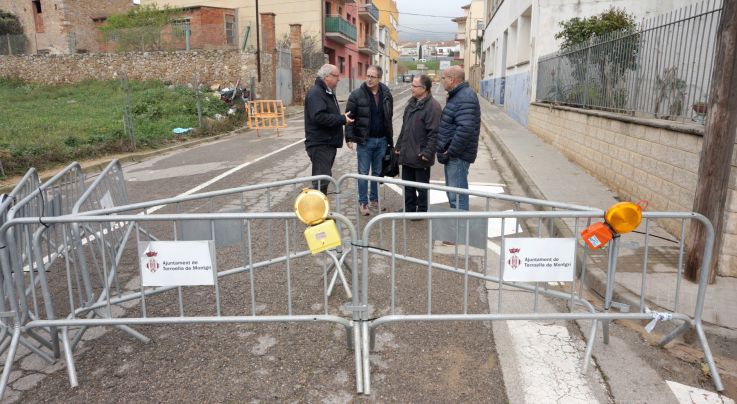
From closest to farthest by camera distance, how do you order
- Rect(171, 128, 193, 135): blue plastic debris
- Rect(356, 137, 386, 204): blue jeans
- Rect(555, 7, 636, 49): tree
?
1. Rect(356, 137, 386, 204): blue jeans
2. Rect(555, 7, 636, 49): tree
3. Rect(171, 128, 193, 135): blue plastic debris

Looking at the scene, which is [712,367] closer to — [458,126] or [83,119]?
[458,126]

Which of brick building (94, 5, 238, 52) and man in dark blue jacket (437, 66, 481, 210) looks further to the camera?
brick building (94, 5, 238, 52)

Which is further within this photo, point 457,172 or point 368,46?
point 368,46

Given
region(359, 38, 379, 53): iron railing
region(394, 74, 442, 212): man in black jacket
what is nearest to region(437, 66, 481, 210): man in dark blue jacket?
region(394, 74, 442, 212): man in black jacket

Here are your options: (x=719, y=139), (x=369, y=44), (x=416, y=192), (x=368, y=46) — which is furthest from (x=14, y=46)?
(x=719, y=139)

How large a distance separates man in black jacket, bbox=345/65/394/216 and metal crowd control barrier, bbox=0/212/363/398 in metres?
1.39

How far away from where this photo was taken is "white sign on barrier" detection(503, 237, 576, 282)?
3.14 m

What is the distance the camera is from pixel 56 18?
35.1 m

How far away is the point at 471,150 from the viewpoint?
19.4ft

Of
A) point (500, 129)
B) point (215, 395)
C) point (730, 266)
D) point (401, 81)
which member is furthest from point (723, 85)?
point (401, 81)

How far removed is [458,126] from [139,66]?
25.4 meters

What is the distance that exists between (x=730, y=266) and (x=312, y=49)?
3179 centimetres

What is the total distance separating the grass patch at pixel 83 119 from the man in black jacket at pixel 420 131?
7619 mm

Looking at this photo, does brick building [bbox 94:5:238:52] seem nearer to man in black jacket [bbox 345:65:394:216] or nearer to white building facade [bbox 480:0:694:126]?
white building facade [bbox 480:0:694:126]
